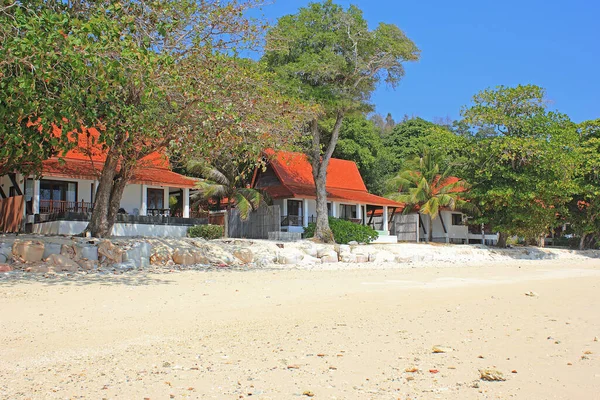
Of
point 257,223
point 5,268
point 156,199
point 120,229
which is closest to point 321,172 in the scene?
point 257,223

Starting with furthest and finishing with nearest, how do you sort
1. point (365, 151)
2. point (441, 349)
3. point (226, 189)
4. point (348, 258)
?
1. point (365, 151)
2. point (226, 189)
3. point (348, 258)
4. point (441, 349)

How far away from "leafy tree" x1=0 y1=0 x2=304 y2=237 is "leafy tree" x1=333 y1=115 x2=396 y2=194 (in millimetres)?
20851

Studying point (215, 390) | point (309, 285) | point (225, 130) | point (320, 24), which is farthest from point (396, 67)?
point (215, 390)

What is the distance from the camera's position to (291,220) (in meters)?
28.1

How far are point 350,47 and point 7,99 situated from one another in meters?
15.7

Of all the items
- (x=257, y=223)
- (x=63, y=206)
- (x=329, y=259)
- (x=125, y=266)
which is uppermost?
(x=63, y=206)

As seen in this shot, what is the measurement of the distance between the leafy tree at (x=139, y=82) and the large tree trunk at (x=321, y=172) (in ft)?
25.3

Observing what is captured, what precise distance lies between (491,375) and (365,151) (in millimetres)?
32960

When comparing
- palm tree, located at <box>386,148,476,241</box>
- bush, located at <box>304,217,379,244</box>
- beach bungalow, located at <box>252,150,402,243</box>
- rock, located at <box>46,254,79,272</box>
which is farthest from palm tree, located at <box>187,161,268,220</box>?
rock, located at <box>46,254,79,272</box>

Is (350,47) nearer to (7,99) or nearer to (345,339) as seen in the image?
(7,99)

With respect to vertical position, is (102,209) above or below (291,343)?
above

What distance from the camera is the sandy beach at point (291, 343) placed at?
3.98m

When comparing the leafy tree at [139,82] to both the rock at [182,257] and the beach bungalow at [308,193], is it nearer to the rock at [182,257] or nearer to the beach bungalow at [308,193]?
the rock at [182,257]

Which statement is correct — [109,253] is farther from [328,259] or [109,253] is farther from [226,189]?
[226,189]
